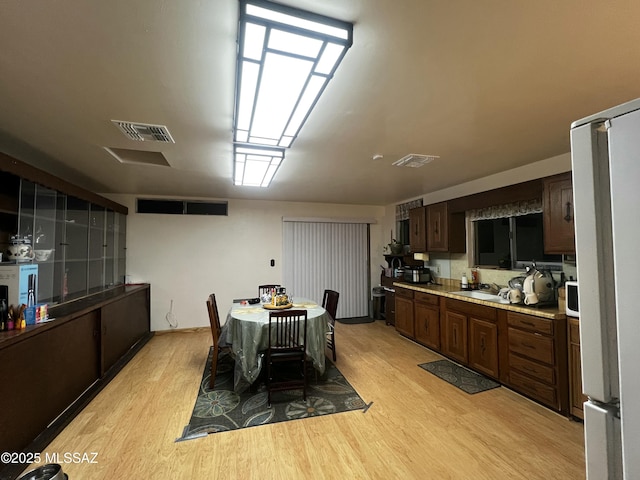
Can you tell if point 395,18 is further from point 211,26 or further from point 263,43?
point 211,26

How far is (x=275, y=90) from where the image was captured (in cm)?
167

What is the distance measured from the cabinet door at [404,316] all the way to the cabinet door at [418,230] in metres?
0.91

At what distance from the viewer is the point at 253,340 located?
293 cm

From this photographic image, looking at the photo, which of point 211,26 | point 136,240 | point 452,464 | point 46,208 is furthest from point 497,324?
point 136,240

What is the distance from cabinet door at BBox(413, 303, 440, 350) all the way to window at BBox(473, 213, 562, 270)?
1.07 metres

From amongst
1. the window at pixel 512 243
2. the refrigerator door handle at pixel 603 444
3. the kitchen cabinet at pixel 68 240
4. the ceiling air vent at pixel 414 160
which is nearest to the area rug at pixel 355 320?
the window at pixel 512 243

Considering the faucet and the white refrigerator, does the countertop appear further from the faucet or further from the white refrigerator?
the white refrigerator

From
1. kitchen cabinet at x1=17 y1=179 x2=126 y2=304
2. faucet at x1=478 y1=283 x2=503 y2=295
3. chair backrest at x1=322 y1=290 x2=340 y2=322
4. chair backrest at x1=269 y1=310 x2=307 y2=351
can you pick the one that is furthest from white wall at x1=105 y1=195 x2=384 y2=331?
faucet at x1=478 y1=283 x2=503 y2=295

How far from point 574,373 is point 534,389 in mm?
410

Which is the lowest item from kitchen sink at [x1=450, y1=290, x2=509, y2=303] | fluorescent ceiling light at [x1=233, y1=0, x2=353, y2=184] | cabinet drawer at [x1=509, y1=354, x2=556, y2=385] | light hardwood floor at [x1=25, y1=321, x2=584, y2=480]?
light hardwood floor at [x1=25, y1=321, x2=584, y2=480]

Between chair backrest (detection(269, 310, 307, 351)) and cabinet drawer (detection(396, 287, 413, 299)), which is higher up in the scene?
cabinet drawer (detection(396, 287, 413, 299))

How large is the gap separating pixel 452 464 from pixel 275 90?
8.89 feet

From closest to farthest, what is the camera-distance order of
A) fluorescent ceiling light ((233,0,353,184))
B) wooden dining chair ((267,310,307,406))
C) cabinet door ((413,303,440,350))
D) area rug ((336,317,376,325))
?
fluorescent ceiling light ((233,0,353,184))
wooden dining chair ((267,310,307,406))
cabinet door ((413,303,440,350))
area rug ((336,317,376,325))

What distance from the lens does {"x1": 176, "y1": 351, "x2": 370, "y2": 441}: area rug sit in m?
2.49
